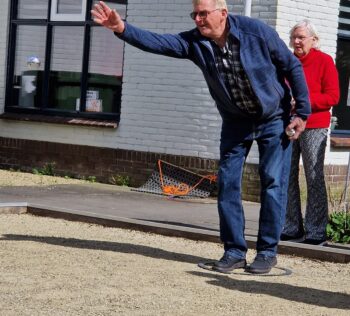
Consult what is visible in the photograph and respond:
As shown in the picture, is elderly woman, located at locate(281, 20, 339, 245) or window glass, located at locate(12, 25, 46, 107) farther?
window glass, located at locate(12, 25, 46, 107)

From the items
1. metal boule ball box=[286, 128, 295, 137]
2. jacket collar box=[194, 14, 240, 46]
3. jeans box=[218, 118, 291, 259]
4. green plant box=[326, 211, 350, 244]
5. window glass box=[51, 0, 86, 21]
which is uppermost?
window glass box=[51, 0, 86, 21]

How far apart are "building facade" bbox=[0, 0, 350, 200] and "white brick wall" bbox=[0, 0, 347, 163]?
1 centimetres

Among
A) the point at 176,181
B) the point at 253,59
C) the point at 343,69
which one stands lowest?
the point at 176,181

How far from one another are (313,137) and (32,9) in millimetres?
7531

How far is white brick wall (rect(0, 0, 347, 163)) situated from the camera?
Answer: 1307 cm

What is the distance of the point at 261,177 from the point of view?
26.5ft

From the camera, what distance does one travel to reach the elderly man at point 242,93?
304 inches

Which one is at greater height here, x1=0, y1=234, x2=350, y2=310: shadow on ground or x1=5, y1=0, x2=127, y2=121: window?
x1=5, y1=0, x2=127, y2=121: window

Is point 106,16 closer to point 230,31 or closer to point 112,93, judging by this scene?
point 230,31

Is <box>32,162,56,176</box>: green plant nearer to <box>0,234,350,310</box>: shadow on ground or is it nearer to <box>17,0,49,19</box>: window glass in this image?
<box>17,0,49,19</box>: window glass

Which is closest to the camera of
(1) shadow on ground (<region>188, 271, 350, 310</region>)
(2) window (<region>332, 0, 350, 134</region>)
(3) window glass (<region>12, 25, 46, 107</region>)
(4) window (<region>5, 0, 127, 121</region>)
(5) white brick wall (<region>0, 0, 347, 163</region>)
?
(1) shadow on ground (<region>188, 271, 350, 310</region>)

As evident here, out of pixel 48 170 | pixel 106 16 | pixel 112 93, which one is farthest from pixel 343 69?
pixel 106 16

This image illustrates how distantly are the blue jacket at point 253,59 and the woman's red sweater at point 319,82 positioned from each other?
3.49 ft

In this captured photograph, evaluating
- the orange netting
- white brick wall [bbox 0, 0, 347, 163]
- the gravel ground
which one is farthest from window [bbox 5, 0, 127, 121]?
the gravel ground
